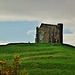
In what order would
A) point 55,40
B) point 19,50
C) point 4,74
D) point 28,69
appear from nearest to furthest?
1. point 4,74
2. point 28,69
3. point 19,50
4. point 55,40

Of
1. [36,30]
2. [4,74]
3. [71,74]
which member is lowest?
[71,74]

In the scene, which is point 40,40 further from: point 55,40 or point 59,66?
point 59,66

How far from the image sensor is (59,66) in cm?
2294

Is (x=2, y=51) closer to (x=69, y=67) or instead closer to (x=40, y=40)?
(x=69, y=67)

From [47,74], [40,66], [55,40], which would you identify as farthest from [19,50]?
[55,40]

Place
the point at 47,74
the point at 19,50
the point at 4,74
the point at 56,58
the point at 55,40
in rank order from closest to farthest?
the point at 4,74 < the point at 47,74 < the point at 56,58 < the point at 19,50 < the point at 55,40

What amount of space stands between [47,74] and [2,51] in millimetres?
17992

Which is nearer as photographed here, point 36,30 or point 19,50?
point 19,50

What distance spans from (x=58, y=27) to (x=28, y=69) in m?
35.3

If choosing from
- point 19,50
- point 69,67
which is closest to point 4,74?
point 69,67

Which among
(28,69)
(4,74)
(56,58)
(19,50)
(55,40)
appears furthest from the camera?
(55,40)

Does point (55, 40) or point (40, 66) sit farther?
point (55, 40)

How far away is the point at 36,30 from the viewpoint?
5784 cm

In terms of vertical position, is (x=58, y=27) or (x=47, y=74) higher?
(x=58, y=27)
